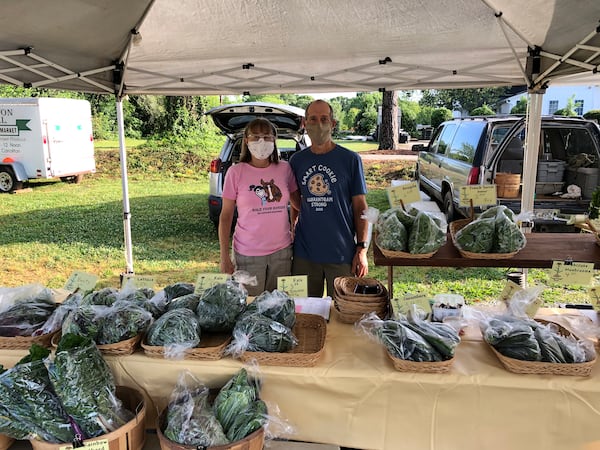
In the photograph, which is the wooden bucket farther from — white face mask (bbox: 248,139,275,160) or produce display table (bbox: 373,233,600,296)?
white face mask (bbox: 248,139,275,160)

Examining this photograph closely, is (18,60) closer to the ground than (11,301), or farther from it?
farther from it

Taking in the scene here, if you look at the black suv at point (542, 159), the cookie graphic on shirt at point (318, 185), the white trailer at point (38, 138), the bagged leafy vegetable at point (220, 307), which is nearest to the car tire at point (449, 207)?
the black suv at point (542, 159)

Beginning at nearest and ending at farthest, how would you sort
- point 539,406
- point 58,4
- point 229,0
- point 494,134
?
point 539,406, point 58,4, point 229,0, point 494,134

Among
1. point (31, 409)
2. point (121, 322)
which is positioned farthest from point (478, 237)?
point (31, 409)

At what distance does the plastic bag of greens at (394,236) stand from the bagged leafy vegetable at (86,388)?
1.10 m

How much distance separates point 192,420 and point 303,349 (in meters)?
0.49

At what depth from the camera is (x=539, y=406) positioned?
4.95ft

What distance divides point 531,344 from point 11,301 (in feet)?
6.92

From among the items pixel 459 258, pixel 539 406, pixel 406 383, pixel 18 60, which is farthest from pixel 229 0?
pixel 539 406

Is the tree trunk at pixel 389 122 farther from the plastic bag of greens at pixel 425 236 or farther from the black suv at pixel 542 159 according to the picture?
the plastic bag of greens at pixel 425 236

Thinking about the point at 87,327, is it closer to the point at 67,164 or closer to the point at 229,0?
the point at 229,0

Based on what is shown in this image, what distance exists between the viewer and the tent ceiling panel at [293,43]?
8.82 ft

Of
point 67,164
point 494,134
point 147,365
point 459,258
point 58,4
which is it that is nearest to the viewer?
point 147,365

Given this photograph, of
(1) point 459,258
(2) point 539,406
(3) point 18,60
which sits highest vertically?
(3) point 18,60
